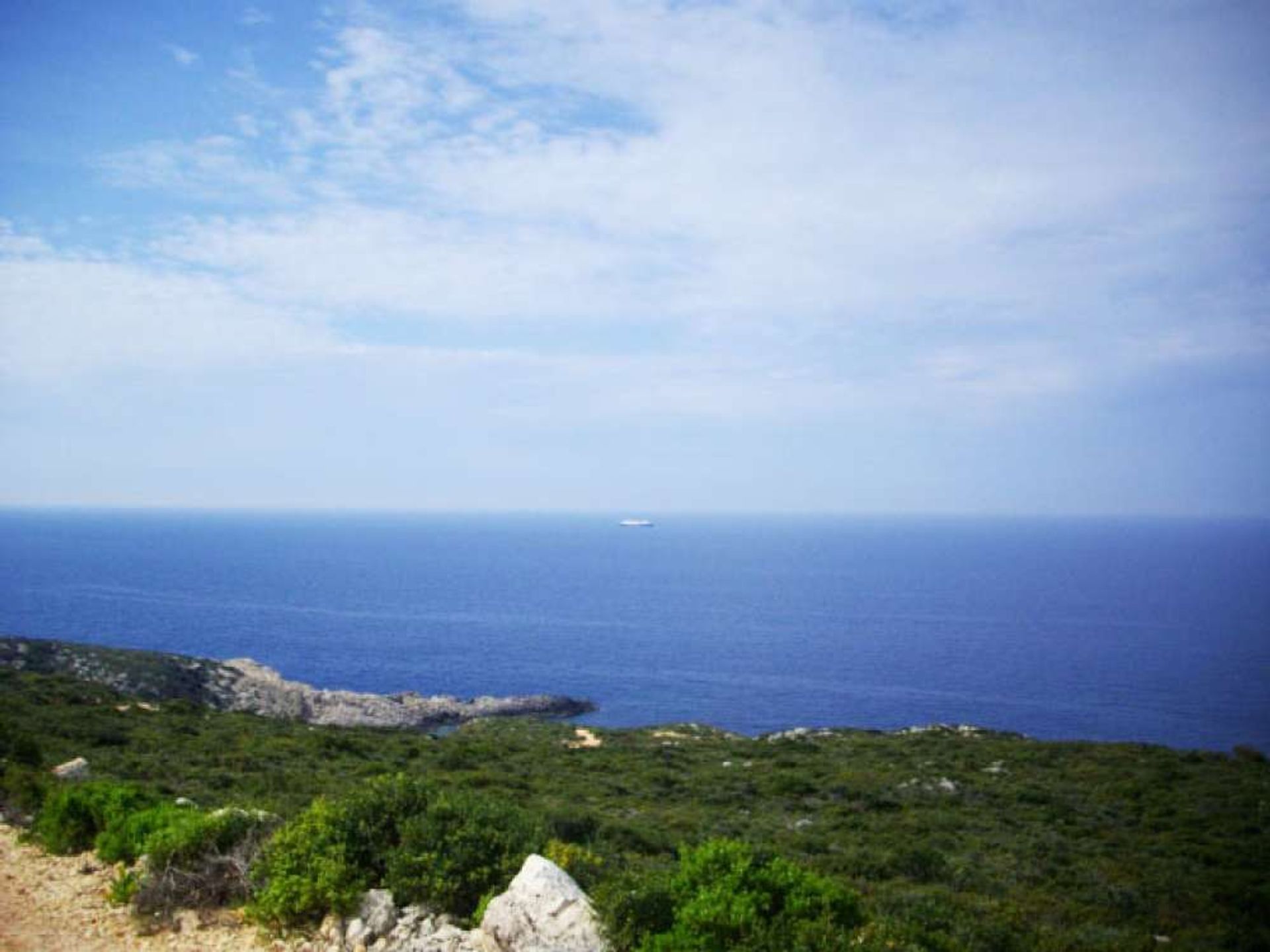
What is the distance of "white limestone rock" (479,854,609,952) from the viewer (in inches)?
265

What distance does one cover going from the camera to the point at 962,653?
8838cm

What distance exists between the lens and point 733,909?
6.48 meters

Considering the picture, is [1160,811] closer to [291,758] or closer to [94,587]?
[291,758]

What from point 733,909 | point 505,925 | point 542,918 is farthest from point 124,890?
point 733,909

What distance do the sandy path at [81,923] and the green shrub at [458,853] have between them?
129 cm

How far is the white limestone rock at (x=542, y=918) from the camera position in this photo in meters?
6.73

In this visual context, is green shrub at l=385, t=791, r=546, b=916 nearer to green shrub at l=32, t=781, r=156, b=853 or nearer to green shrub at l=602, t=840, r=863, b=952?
green shrub at l=602, t=840, r=863, b=952

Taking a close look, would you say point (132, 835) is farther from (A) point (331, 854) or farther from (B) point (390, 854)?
(B) point (390, 854)

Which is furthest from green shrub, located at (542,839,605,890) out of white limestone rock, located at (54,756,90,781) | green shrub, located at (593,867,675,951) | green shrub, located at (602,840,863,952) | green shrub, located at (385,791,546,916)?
white limestone rock, located at (54,756,90,781)

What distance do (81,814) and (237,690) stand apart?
46.9m

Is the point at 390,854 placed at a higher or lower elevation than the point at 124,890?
higher


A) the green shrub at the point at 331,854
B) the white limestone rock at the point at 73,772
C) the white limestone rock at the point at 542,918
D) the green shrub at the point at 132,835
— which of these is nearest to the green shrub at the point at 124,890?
the green shrub at the point at 132,835

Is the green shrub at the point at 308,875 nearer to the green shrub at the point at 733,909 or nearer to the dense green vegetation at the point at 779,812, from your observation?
the dense green vegetation at the point at 779,812

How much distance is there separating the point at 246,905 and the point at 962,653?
92.1 m
